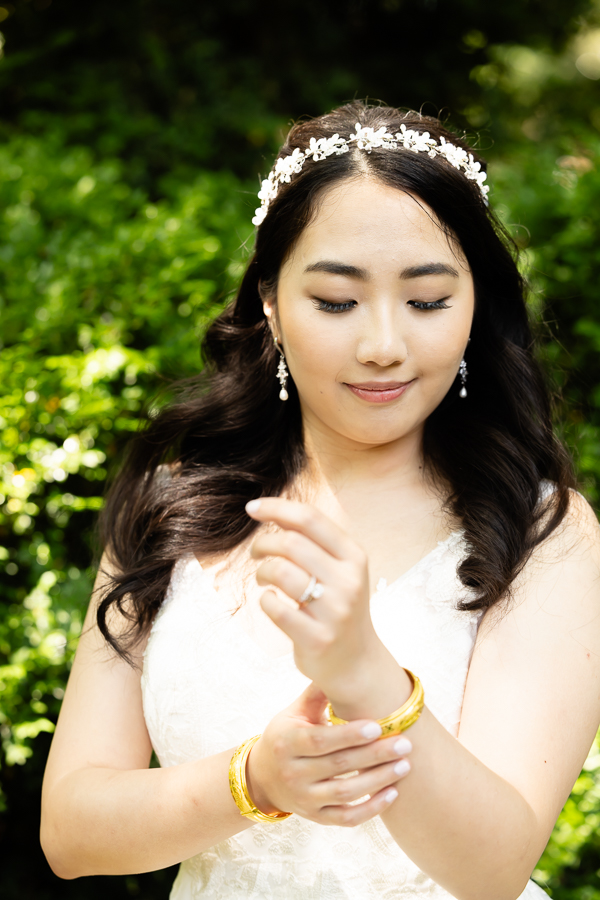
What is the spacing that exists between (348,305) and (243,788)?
1056mm

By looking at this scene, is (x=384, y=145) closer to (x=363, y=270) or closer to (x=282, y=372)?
(x=363, y=270)

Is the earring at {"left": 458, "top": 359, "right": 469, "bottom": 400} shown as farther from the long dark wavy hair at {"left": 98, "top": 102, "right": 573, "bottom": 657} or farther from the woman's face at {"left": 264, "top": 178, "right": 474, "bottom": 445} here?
the woman's face at {"left": 264, "top": 178, "right": 474, "bottom": 445}

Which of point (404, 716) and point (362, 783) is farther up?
point (404, 716)

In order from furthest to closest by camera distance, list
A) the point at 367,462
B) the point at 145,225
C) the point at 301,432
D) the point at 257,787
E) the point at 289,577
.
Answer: the point at 145,225
the point at 301,432
the point at 367,462
the point at 257,787
the point at 289,577

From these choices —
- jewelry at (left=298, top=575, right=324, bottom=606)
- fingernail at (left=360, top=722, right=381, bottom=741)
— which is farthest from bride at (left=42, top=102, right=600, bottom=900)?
jewelry at (left=298, top=575, right=324, bottom=606)

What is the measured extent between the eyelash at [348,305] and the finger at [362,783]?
100 centimetres

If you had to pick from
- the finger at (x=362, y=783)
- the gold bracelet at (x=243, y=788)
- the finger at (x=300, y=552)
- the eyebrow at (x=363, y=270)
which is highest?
the eyebrow at (x=363, y=270)

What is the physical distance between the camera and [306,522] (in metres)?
1.19

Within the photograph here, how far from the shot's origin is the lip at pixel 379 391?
192 centimetres

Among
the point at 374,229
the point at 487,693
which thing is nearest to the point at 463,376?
the point at 374,229

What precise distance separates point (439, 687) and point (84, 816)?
862mm

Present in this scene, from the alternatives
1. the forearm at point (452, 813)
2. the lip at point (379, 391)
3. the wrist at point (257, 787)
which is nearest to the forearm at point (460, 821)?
the forearm at point (452, 813)

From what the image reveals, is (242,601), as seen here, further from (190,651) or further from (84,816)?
(84,816)

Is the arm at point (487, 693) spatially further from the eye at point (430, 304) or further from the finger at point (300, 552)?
the eye at point (430, 304)
